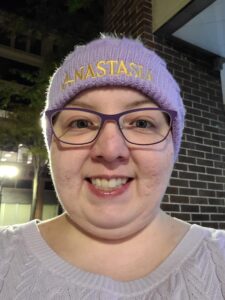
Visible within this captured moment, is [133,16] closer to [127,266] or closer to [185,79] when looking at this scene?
[185,79]

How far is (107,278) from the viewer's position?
2.79ft

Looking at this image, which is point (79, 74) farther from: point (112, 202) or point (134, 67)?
point (112, 202)

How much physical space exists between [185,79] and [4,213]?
7336 millimetres

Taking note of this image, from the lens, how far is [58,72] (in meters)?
1.05

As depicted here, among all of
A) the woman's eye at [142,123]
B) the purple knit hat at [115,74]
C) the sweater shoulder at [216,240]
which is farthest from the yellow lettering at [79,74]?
the sweater shoulder at [216,240]

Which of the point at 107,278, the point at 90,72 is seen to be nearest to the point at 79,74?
the point at 90,72

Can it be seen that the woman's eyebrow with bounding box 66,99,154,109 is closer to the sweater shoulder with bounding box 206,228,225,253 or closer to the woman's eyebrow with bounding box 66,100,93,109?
the woman's eyebrow with bounding box 66,100,93,109

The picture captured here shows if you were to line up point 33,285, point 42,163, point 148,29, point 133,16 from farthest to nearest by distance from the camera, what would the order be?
point 42,163
point 133,16
point 148,29
point 33,285

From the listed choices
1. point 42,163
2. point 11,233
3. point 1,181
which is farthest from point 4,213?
point 11,233

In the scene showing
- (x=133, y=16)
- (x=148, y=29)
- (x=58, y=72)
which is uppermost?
(x=133, y=16)

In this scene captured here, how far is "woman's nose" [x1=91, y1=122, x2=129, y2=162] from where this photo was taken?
33.1 inches

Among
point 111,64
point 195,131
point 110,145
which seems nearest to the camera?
point 110,145

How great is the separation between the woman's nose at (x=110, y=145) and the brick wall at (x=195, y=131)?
7.84 feet

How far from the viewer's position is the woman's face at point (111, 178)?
861 mm
